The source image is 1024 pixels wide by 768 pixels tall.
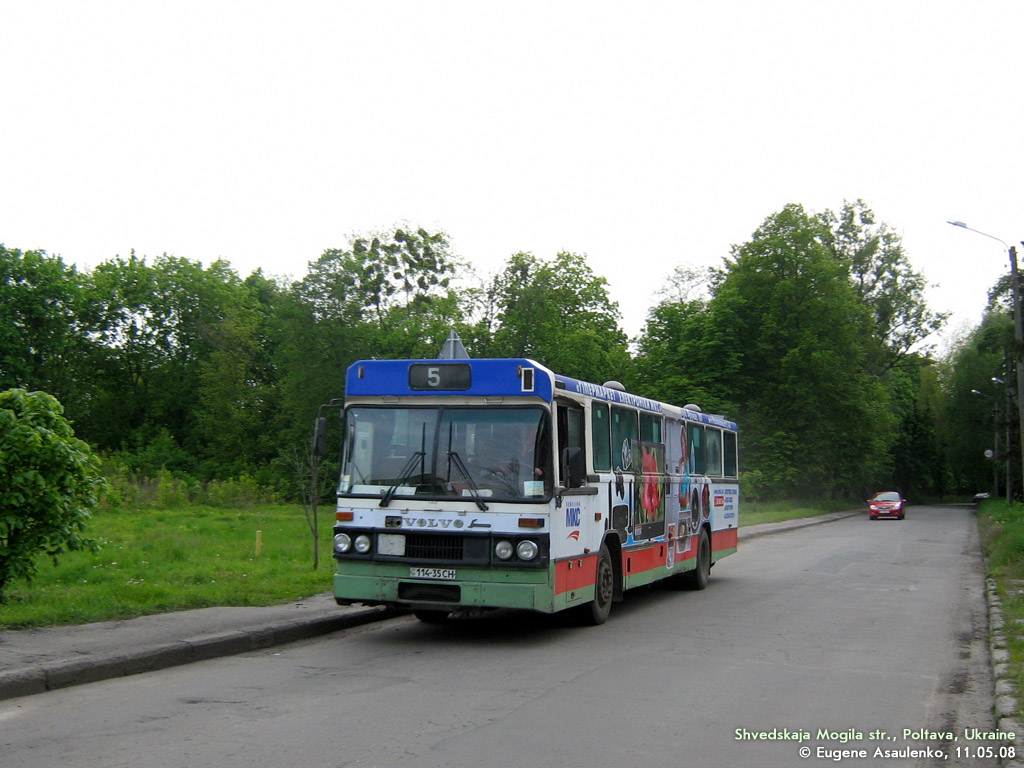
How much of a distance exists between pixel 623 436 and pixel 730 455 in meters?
7.27

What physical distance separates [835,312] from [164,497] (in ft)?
113

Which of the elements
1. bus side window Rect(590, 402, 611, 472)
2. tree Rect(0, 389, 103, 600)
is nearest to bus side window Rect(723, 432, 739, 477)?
bus side window Rect(590, 402, 611, 472)

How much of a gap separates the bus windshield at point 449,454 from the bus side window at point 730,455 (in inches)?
379

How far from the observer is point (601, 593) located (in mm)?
11891

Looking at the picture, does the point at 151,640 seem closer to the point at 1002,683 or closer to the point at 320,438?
the point at 320,438

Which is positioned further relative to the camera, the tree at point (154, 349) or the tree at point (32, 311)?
the tree at point (154, 349)

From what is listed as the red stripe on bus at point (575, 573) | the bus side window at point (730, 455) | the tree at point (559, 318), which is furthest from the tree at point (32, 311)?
the red stripe on bus at point (575, 573)

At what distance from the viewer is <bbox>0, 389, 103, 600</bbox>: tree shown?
33.9 ft

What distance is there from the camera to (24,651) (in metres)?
8.64

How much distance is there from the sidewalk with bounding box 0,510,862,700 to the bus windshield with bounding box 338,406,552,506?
66.2 inches

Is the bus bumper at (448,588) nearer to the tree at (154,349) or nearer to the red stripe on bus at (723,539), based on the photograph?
the red stripe on bus at (723,539)

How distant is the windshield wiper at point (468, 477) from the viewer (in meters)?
10.0

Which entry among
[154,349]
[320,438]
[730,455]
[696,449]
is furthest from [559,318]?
[320,438]

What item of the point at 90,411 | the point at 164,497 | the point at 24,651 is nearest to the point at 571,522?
the point at 24,651
